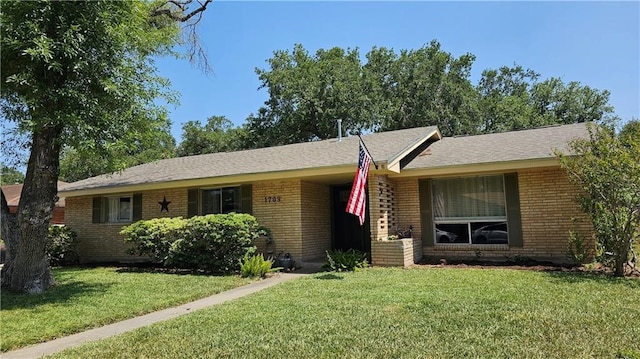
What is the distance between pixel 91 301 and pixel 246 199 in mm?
5839

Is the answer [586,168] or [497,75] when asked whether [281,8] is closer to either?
[586,168]

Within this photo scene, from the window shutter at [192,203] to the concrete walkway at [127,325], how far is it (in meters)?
5.25

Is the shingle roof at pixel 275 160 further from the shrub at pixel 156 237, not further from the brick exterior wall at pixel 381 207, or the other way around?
the shrub at pixel 156 237

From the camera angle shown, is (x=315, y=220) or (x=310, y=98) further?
(x=310, y=98)

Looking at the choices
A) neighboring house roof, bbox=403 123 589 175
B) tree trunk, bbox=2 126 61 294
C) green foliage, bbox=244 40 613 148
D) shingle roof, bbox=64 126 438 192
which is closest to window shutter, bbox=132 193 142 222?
shingle roof, bbox=64 126 438 192

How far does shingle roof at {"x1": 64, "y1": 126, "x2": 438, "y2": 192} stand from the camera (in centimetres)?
1162

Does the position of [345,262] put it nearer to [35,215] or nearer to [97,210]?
[35,215]

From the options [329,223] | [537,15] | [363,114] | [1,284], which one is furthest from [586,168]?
[363,114]

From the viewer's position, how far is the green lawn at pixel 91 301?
5746mm

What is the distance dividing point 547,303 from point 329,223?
851 cm

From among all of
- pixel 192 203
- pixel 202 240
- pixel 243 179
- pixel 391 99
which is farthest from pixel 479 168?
pixel 391 99

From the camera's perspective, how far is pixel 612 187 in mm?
8203

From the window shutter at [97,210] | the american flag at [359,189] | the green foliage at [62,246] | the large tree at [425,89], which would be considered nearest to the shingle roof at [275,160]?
the window shutter at [97,210]

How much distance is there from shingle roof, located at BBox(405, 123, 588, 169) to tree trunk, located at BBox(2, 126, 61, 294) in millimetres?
8616
